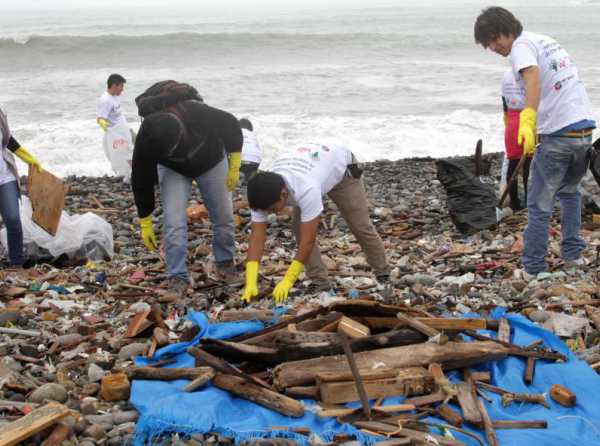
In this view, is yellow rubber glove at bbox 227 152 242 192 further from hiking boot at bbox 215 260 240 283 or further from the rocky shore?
the rocky shore

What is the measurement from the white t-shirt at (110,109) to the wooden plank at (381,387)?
28.2 feet

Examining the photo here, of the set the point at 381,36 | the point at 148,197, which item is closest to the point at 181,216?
the point at 148,197

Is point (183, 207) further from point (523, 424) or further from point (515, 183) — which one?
point (515, 183)

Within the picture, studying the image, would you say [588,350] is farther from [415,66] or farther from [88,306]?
[415,66]

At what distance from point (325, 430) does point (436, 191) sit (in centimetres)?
741

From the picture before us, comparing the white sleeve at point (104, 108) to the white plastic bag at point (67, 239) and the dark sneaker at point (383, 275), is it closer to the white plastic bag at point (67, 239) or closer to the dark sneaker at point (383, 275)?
the white plastic bag at point (67, 239)

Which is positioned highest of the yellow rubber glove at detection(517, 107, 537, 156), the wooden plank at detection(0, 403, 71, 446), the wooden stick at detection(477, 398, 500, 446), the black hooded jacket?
the yellow rubber glove at detection(517, 107, 537, 156)

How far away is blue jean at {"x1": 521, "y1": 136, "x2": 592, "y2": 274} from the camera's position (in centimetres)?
580

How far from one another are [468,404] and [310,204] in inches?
79.5

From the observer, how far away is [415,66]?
30703 mm

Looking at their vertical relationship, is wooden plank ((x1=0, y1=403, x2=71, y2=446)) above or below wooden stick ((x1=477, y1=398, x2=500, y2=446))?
below

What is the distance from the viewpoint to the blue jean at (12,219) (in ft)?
22.8

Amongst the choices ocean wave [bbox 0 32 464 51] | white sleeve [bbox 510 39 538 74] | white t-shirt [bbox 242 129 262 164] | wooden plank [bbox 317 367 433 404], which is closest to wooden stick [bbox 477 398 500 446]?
wooden plank [bbox 317 367 433 404]

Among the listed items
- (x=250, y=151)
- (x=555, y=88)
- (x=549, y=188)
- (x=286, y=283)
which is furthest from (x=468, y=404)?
(x=250, y=151)
